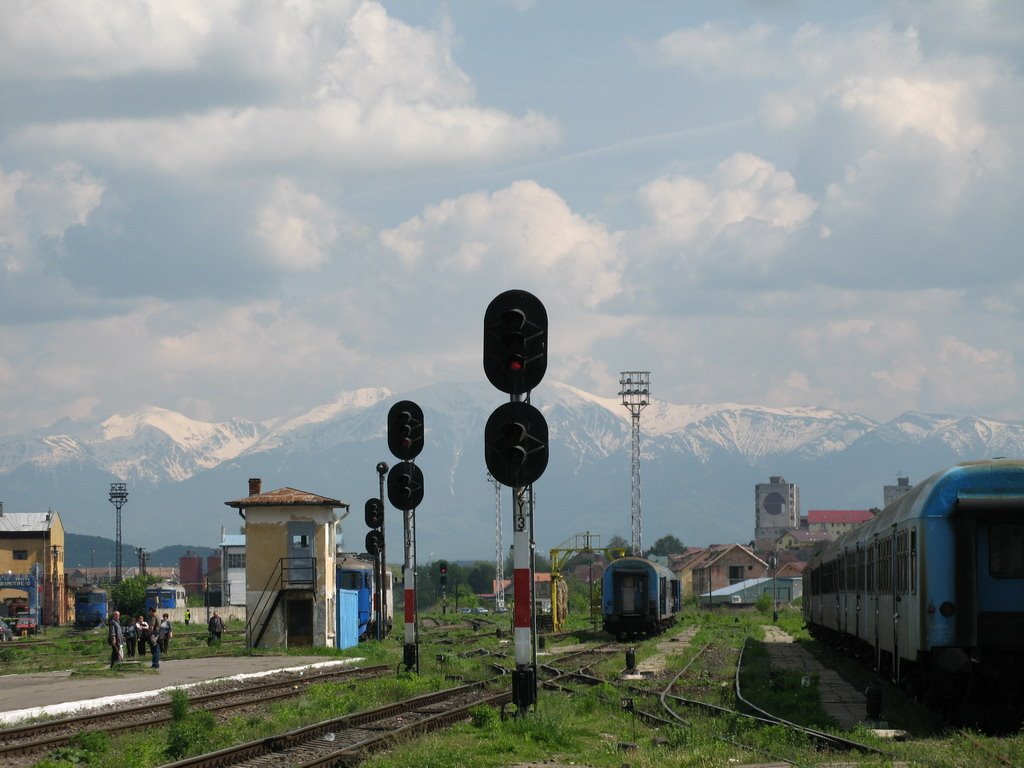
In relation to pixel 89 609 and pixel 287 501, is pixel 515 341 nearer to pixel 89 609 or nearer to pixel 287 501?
pixel 287 501

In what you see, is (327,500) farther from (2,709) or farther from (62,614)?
(62,614)

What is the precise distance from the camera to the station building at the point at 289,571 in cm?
4656

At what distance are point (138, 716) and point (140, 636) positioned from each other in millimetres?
19676

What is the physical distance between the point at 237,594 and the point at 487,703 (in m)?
127

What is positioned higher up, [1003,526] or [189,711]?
[1003,526]

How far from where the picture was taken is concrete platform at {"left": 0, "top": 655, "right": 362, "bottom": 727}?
2409cm

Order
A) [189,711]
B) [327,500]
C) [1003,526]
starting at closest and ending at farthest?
[1003,526] → [189,711] → [327,500]

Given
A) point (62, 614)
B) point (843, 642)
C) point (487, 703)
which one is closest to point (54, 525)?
point (62, 614)

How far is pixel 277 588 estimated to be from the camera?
1836 inches

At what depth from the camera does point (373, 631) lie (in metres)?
58.7

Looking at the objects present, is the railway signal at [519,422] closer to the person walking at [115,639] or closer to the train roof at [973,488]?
the train roof at [973,488]

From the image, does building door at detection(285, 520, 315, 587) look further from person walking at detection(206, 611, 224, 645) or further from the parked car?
the parked car

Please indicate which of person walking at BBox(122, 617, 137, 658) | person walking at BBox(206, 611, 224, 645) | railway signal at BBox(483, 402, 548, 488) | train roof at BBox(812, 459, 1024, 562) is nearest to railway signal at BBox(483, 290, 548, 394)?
railway signal at BBox(483, 402, 548, 488)

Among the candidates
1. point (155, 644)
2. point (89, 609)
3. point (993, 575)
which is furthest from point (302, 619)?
point (89, 609)
